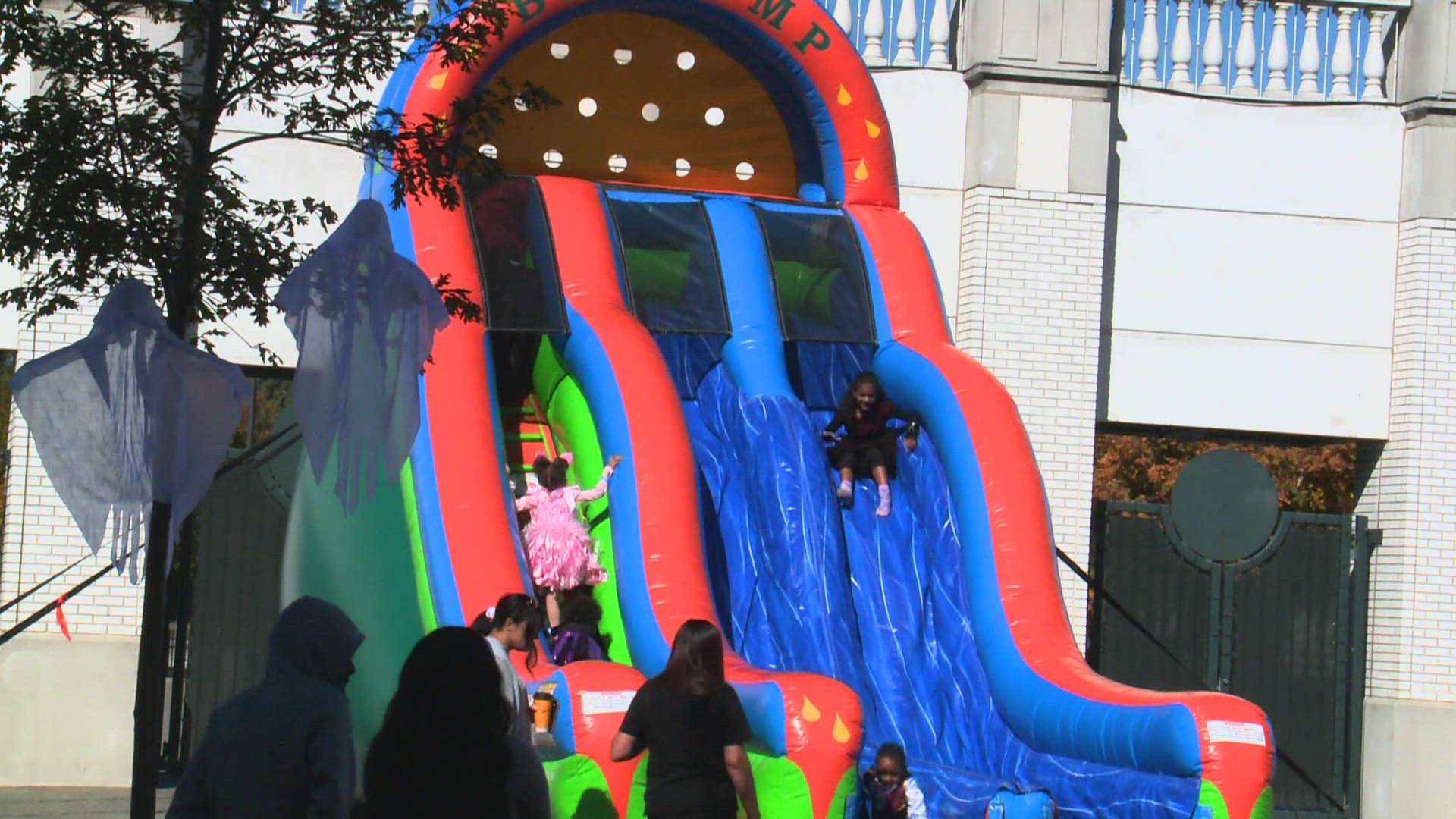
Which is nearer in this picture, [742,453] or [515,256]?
[742,453]

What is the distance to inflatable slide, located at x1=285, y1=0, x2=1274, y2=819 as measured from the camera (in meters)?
7.89

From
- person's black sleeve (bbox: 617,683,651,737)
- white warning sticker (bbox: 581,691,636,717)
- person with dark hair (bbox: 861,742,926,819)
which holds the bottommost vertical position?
person with dark hair (bbox: 861,742,926,819)

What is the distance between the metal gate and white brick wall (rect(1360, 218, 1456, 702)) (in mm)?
211

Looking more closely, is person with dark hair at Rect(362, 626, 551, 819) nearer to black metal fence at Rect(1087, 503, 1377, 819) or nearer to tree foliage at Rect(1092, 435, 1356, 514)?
black metal fence at Rect(1087, 503, 1377, 819)

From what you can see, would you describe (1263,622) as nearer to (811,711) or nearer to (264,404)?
(811,711)

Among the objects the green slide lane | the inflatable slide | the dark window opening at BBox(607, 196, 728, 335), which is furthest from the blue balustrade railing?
the green slide lane

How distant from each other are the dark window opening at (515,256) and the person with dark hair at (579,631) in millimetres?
1525

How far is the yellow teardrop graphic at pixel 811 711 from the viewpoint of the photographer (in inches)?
288

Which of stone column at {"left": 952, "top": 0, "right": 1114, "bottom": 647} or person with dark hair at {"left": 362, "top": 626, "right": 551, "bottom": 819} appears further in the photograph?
stone column at {"left": 952, "top": 0, "right": 1114, "bottom": 647}

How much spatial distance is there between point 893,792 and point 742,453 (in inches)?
95.3

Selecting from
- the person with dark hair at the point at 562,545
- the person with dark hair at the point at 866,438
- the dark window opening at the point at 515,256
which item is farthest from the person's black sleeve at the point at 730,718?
the dark window opening at the point at 515,256

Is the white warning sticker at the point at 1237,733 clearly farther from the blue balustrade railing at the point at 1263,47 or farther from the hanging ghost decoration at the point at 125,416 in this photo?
the blue balustrade railing at the point at 1263,47

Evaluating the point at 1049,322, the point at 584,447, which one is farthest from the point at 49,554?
the point at 1049,322

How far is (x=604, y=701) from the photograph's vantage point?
7109 mm
